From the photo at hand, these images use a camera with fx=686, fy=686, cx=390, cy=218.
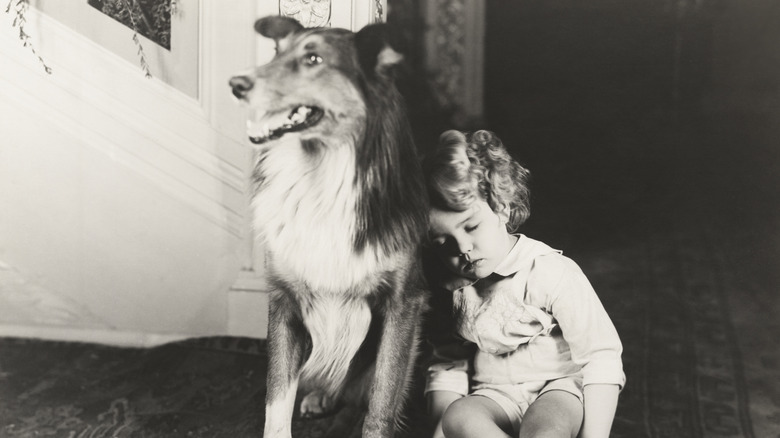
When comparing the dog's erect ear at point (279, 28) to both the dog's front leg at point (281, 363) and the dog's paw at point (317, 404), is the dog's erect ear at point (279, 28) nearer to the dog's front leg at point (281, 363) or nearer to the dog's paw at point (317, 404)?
the dog's front leg at point (281, 363)

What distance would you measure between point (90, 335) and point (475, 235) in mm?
1182

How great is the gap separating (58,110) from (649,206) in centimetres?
158

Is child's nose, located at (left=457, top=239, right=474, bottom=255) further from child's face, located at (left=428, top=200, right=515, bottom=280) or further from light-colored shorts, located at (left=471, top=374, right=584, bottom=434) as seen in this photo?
light-colored shorts, located at (left=471, top=374, right=584, bottom=434)

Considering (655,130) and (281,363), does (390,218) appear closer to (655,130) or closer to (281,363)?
(281,363)

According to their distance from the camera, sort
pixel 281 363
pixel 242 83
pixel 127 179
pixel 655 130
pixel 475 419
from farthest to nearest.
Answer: pixel 127 179 → pixel 655 130 → pixel 281 363 → pixel 475 419 → pixel 242 83

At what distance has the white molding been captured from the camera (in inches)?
75.5

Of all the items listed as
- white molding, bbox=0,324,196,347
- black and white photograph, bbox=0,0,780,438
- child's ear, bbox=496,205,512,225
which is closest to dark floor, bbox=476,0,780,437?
black and white photograph, bbox=0,0,780,438

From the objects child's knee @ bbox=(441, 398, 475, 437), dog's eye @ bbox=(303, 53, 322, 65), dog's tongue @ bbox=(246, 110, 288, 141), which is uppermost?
dog's eye @ bbox=(303, 53, 322, 65)

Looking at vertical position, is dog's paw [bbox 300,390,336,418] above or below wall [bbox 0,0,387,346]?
below

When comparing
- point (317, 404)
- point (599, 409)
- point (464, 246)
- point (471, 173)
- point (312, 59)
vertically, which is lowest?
point (317, 404)

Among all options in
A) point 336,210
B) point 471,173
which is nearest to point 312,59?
point 336,210

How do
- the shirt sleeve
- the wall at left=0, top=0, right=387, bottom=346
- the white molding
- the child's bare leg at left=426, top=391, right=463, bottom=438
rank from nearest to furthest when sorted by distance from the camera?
the shirt sleeve → the child's bare leg at left=426, top=391, right=463, bottom=438 → the wall at left=0, top=0, right=387, bottom=346 → the white molding

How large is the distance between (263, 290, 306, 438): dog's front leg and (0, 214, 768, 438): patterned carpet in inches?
6.8

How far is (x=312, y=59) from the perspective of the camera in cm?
139
